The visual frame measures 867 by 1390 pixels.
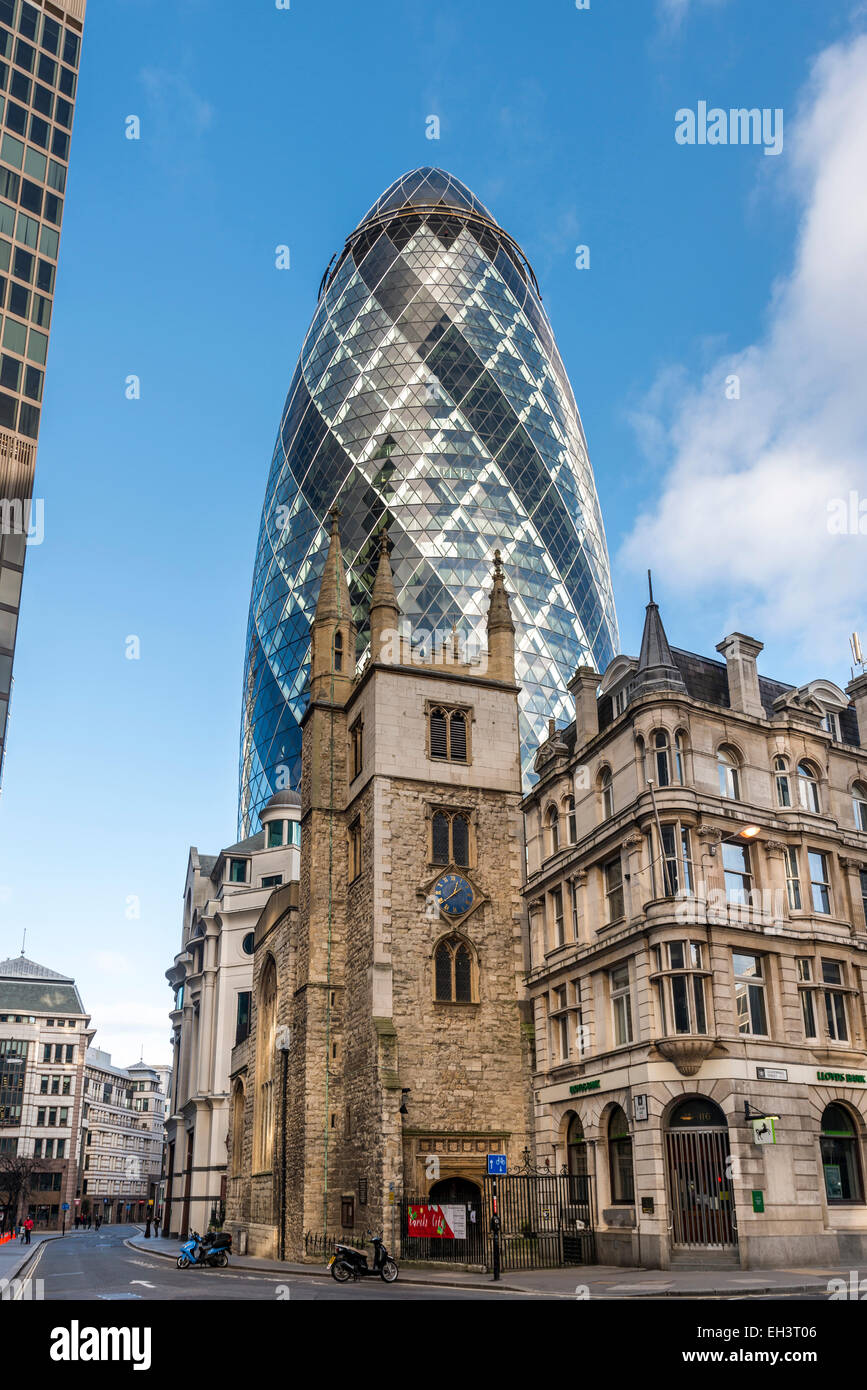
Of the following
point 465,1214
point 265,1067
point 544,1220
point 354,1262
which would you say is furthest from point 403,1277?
point 265,1067

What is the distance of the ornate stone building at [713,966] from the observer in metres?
27.2

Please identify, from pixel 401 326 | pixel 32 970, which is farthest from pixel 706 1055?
pixel 32 970

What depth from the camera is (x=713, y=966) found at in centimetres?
2809

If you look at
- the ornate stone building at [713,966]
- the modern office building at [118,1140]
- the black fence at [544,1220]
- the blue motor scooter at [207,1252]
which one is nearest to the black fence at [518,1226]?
the black fence at [544,1220]

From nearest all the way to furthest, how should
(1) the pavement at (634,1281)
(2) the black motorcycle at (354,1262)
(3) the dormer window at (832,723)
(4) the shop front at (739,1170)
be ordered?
(1) the pavement at (634,1281) < (2) the black motorcycle at (354,1262) < (4) the shop front at (739,1170) < (3) the dormer window at (832,723)

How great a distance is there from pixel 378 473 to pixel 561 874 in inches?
2252

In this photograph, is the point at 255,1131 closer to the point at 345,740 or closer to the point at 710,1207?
the point at 345,740

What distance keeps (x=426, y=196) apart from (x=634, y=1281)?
4000 inches

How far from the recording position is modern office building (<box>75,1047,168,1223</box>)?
14012 centimetres

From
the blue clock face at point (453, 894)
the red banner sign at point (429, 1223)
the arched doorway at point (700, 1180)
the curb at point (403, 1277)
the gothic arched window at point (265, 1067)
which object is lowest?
the curb at point (403, 1277)

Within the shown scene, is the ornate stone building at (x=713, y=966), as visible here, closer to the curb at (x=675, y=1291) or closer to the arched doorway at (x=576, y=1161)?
the arched doorway at (x=576, y=1161)

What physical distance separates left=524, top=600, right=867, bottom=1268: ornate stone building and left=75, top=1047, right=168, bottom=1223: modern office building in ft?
352

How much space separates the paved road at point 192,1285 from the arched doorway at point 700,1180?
6.85 metres

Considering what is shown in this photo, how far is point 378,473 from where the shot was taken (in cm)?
8762
